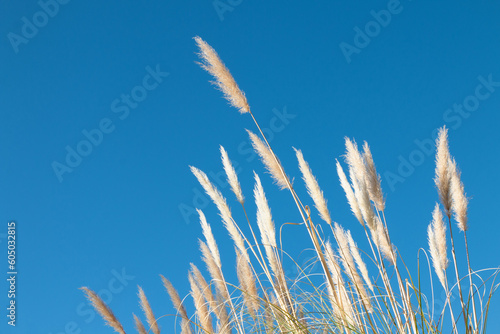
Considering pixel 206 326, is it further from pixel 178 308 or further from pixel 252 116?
pixel 252 116

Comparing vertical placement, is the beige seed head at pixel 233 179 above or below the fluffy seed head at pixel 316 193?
above

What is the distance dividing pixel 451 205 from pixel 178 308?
5.93ft

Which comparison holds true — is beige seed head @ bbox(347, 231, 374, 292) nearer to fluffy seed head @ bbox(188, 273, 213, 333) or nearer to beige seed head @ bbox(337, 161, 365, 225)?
beige seed head @ bbox(337, 161, 365, 225)

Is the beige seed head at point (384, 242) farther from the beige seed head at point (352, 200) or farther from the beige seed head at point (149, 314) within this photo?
the beige seed head at point (149, 314)

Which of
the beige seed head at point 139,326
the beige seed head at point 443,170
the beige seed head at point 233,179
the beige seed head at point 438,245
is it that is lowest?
the beige seed head at point 438,245

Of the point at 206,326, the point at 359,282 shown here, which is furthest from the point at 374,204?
the point at 206,326

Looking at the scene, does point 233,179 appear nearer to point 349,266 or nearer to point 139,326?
point 349,266

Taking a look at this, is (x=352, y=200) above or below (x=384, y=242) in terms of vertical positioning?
above

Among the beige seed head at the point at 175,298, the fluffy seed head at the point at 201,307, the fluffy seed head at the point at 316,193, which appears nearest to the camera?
the fluffy seed head at the point at 316,193

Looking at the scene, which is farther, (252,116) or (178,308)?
(178,308)

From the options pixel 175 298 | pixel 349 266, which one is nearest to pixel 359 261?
pixel 349 266

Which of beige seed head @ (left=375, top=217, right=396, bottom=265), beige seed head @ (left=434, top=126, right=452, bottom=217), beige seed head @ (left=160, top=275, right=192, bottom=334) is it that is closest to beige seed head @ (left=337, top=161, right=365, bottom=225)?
beige seed head @ (left=375, top=217, right=396, bottom=265)

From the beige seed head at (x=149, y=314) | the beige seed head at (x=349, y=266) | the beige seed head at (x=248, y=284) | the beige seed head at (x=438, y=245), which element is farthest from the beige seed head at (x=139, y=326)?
the beige seed head at (x=438, y=245)

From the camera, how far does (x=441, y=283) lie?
265 centimetres
